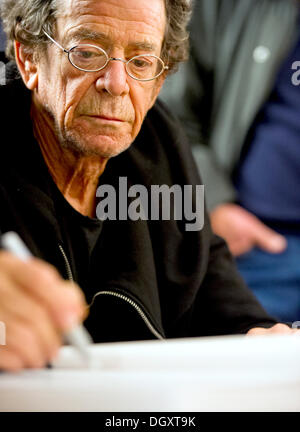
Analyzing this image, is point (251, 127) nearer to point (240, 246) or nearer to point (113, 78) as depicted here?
point (240, 246)

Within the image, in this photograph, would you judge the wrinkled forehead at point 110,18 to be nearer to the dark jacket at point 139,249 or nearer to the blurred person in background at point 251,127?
the dark jacket at point 139,249

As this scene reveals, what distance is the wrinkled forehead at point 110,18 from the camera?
0.64 meters

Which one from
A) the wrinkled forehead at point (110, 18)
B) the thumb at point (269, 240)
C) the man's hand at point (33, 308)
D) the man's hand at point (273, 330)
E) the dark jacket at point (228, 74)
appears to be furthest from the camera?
the thumb at point (269, 240)

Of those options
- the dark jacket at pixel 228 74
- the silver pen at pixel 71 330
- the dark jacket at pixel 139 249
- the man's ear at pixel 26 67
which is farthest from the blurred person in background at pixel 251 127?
the silver pen at pixel 71 330

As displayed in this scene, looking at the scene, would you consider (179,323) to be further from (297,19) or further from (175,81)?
(297,19)

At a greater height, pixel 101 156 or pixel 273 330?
pixel 101 156

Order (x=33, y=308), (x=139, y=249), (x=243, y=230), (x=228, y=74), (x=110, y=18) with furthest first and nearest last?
(x=243, y=230)
(x=228, y=74)
(x=139, y=249)
(x=110, y=18)
(x=33, y=308)

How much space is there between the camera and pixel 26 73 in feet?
2.31

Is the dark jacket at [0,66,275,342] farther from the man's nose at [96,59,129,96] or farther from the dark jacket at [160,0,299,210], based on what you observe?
the dark jacket at [160,0,299,210]

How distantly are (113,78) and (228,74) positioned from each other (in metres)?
0.53

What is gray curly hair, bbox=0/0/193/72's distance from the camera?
67 centimetres

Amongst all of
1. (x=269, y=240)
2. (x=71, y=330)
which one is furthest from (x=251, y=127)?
(x=71, y=330)

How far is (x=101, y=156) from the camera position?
2.31 ft
